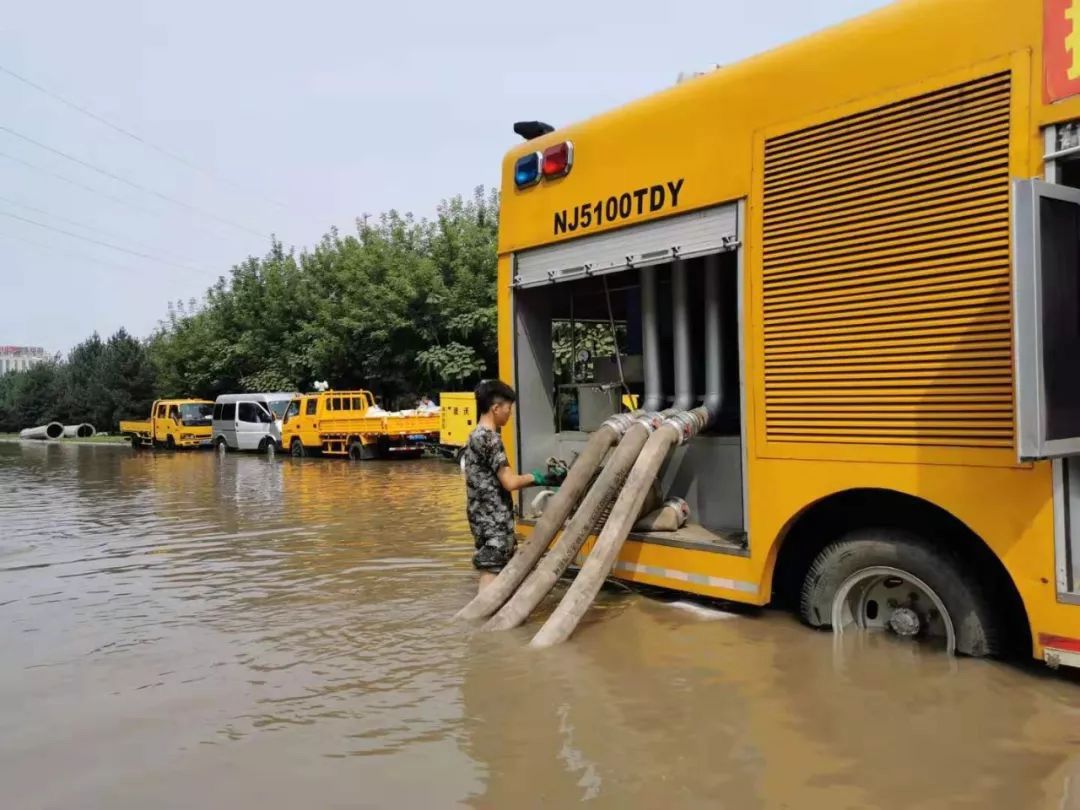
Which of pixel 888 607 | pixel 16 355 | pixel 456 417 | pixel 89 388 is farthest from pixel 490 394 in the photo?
pixel 16 355

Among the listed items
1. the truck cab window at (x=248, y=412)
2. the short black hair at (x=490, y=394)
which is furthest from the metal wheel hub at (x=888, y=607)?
the truck cab window at (x=248, y=412)

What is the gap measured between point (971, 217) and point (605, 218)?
98.5 inches

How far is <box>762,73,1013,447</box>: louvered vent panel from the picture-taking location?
391 centimetres

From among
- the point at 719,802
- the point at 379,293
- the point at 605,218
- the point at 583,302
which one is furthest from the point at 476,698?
the point at 379,293

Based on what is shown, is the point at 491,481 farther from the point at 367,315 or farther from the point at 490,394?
the point at 367,315

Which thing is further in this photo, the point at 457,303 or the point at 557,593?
the point at 457,303

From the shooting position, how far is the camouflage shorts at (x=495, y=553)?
575 cm

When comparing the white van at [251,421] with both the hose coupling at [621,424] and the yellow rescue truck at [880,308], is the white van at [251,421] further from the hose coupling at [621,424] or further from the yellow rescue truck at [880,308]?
the yellow rescue truck at [880,308]

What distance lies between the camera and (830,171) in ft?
15.0

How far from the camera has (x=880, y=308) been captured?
14.2 feet

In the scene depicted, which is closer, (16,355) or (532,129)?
(532,129)

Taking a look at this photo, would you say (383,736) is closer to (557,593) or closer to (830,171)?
(557,593)

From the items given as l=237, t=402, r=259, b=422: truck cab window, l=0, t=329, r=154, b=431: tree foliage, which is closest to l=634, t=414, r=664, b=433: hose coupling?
l=237, t=402, r=259, b=422: truck cab window

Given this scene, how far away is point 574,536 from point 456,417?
622 inches
